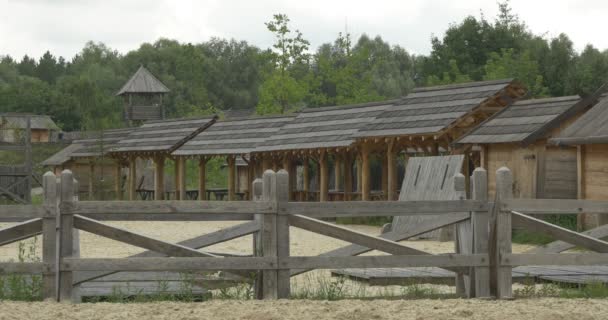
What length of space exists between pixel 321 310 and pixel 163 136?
110 feet

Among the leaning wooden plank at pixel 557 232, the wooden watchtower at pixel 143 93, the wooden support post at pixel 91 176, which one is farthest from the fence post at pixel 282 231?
the wooden watchtower at pixel 143 93

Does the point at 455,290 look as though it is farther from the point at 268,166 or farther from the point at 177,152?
the point at 177,152

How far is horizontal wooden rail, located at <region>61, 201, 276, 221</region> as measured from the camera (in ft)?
33.7

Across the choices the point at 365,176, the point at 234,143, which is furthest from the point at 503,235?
the point at 234,143

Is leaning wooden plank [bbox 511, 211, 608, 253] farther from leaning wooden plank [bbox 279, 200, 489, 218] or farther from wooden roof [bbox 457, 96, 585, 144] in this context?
wooden roof [bbox 457, 96, 585, 144]

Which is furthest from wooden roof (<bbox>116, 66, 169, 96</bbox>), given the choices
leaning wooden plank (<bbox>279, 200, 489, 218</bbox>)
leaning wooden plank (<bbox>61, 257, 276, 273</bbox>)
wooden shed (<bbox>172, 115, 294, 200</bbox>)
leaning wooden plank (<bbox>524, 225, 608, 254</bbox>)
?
leaning wooden plank (<bbox>279, 200, 489, 218</bbox>)

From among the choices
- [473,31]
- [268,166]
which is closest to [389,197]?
[268,166]

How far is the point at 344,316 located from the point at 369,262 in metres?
1.15

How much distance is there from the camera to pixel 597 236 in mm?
11977

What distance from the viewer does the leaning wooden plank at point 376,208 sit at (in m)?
10.4

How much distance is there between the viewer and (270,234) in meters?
10.4

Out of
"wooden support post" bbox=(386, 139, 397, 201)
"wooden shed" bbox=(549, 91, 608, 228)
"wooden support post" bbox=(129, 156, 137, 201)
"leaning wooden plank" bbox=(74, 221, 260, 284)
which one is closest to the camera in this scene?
"leaning wooden plank" bbox=(74, 221, 260, 284)

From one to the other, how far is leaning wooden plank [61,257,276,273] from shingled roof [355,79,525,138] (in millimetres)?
17185

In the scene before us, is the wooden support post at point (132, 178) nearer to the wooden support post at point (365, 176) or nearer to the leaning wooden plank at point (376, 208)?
the wooden support post at point (365, 176)
